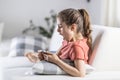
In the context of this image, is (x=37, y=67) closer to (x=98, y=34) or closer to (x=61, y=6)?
(x=98, y=34)

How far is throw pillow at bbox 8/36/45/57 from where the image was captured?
2.86 meters

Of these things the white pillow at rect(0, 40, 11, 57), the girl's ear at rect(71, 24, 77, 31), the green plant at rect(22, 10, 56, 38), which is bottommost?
the white pillow at rect(0, 40, 11, 57)

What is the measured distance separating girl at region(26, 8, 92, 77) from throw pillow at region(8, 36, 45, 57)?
41.0 inches

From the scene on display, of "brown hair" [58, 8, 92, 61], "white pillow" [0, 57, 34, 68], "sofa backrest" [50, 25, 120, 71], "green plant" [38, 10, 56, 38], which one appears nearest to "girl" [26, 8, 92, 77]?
"brown hair" [58, 8, 92, 61]

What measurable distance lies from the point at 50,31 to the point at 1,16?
2.23 feet

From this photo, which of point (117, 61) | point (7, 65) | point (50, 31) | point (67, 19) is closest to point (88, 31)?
point (67, 19)

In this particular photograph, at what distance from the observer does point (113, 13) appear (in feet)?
9.36

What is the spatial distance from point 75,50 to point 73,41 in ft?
0.34

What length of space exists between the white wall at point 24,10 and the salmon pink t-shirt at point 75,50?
2.07 metres

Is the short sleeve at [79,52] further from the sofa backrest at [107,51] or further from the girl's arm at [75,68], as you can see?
the sofa backrest at [107,51]

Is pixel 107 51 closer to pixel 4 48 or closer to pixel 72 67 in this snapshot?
pixel 72 67

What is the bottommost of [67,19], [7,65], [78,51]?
[7,65]

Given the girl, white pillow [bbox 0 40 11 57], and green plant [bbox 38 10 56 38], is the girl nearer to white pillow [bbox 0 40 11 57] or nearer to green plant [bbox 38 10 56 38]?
white pillow [bbox 0 40 11 57]

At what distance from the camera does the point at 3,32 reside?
3793mm
